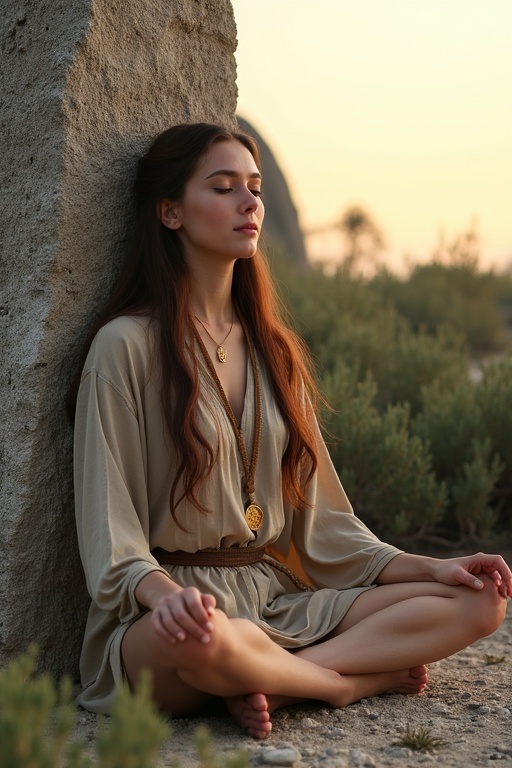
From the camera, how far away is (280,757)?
2709 mm

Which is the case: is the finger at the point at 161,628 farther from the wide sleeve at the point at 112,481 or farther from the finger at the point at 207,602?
the wide sleeve at the point at 112,481

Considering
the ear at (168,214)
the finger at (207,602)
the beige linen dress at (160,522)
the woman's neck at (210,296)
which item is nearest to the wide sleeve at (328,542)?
the beige linen dress at (160,522)

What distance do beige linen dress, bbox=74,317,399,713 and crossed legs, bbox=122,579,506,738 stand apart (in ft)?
0.39

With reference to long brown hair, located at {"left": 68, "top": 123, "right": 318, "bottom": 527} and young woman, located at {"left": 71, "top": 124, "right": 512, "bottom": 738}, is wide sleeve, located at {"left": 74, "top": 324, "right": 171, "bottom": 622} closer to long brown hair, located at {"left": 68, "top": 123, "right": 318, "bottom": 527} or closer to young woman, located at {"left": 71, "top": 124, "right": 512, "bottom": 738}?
young woman, located at {"left": 71, "top": 124, "right": 512, "bottom": 738}

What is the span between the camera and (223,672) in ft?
9.18

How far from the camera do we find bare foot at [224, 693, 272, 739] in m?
2.92

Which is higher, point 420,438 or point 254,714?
point 420,438

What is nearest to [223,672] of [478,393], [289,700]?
[289,700]

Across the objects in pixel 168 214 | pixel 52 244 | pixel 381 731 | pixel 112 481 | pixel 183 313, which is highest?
pixel 168 214

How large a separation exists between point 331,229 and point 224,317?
19091mm

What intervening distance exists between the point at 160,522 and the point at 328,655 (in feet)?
2.22

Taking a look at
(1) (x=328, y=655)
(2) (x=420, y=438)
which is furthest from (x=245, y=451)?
(2) (x=420, y=438)

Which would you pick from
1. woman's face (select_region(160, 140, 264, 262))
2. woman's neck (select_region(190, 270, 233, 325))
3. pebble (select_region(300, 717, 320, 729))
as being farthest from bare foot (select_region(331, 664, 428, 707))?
woman's face (select_region(160, 140, 264, 262))

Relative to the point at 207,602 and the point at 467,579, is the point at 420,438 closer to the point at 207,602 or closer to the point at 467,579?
the point at 467,579
